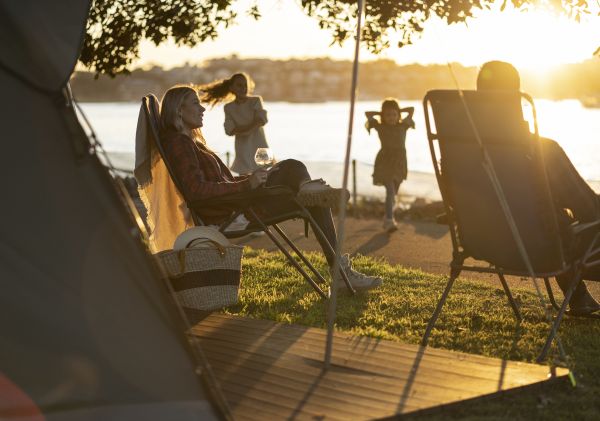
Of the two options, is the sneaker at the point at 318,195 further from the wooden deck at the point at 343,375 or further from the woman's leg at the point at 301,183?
the wooden deck at the point at 343,375

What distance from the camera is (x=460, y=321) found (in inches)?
237

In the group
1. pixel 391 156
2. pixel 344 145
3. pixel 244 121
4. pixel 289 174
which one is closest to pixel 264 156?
pixel 289 174

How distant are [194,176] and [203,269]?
2.08ft

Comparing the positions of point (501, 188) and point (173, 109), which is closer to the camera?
point (501, 188)

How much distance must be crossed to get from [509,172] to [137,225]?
2074 millimetres

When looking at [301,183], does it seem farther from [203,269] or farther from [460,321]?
[460,321]

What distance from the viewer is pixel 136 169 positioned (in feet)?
20.7

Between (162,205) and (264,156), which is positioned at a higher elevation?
(264,156)

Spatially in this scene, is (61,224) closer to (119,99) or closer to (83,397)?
(83,397)

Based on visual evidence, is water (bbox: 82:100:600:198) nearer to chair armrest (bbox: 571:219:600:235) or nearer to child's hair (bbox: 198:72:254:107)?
child's hair (bbox: 198:72:254:107)

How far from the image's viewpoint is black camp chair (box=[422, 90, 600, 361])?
16.0 ft

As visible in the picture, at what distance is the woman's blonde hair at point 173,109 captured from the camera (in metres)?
6.32

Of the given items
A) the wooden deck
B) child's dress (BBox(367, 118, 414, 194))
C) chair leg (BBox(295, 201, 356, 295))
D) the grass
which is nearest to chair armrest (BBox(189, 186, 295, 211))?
chair leg (BBox(295, 201, 356, 295))

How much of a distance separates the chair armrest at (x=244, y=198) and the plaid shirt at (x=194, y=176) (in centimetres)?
4
